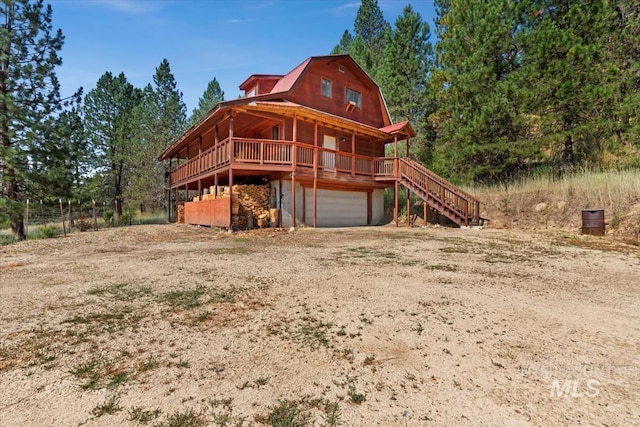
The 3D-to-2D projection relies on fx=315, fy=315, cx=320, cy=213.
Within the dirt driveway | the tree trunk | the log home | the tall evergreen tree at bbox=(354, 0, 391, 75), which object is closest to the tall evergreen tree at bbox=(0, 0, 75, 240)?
the tree trunk

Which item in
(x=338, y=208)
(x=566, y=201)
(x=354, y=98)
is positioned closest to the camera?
(x=566, y=201)

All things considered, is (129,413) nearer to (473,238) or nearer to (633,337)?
(633,337)

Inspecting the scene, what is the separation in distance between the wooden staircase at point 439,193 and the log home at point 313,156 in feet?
0.15

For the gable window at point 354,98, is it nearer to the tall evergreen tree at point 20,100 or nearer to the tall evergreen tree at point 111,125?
the tall evergreen tree at point 20,100

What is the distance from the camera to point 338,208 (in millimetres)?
16766

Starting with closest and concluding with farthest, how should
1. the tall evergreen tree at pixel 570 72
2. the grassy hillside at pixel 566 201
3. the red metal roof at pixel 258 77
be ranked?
1. the grassy hillside at pixel 566 201
2. the tall evergreen tree at pixel 570 72
3. the red metal roof at pixel 258 77

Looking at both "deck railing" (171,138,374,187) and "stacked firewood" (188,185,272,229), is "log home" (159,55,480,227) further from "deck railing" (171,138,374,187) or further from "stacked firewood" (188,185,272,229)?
"stacked firewood" (188,185,272,229)

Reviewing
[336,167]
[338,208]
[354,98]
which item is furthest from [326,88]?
[338,208]

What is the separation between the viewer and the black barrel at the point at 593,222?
10.6 meters

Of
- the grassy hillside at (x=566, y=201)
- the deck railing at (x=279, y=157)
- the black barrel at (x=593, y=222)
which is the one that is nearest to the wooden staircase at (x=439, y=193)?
the grassy hillside at (x=566, y=201)

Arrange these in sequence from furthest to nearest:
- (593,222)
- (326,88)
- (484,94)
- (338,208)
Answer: (326,88) → (338,208) → (484,94) → (593,222)

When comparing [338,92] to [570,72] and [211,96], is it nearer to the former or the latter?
[570,72]

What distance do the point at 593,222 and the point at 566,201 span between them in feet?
6.71

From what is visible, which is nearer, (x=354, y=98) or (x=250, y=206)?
(x=250, y=206)
